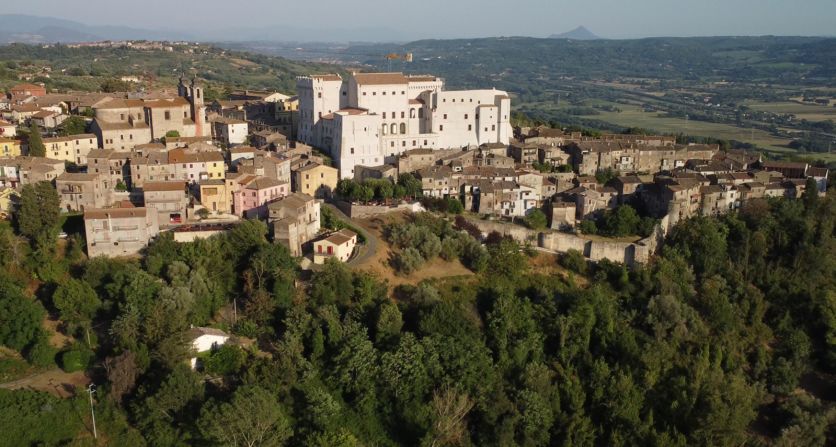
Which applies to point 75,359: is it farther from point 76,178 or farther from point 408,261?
point 408,261

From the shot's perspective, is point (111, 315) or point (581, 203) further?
point (581, 203)

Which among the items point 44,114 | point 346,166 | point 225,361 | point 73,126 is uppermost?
point 44,114

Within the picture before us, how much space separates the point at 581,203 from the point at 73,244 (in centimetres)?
2130

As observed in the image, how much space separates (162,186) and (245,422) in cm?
1244

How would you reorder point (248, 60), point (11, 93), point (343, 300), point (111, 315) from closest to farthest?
point (111, 315)
point (343, 300)
point (11, 93)
point (248, 60)

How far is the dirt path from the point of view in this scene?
20.5 m

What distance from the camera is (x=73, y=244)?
24734 mm

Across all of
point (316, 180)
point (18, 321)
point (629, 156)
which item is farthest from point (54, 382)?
point (629, 156)

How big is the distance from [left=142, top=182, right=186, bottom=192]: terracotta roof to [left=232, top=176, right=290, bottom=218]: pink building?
87.1 inches

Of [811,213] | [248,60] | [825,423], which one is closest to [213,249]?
[825,423]

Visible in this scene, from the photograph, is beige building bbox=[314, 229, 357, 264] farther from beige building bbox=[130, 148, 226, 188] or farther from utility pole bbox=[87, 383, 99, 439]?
utility pole bbox=[87, 383, 99, 439]

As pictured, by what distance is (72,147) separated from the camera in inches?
1313

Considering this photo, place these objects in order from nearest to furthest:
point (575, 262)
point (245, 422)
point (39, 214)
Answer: point (245, 422)
point (39, 214)
point (575, 262)

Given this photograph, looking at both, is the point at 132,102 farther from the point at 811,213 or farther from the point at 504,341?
the point at 811,213
